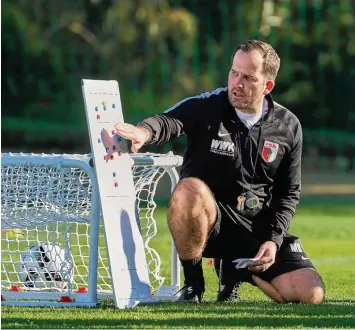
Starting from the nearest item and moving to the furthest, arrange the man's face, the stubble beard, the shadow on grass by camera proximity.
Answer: the shadow on grass → the man's face → the stubble beard

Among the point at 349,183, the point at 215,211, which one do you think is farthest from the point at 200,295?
the point at 349,183

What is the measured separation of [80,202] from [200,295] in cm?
85

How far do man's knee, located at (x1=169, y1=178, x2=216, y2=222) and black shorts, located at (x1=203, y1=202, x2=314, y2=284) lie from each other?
0.23m

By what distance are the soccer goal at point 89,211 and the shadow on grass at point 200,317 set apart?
0.80 feet

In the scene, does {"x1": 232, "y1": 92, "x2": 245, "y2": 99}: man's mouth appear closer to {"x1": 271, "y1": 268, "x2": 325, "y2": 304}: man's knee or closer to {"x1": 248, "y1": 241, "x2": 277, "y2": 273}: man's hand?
{"x1": 248, "y1": 241, "x2": 277, "y2": 273}: man's hand

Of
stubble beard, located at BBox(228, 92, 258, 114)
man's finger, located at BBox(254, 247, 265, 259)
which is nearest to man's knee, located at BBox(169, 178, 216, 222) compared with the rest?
man's finger, located at BBox(254, 247, 265, 259)

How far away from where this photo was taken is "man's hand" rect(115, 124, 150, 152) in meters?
5.32

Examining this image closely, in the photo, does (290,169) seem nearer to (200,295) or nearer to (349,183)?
(200,295)

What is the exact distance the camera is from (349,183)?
23203mm

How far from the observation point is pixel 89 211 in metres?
6.25

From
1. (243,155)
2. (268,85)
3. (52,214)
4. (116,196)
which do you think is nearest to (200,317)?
(116,196)

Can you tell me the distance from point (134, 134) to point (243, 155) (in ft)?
2.66

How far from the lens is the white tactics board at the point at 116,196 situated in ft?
18.1

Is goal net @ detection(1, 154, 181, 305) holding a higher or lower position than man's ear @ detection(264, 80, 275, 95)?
lower
